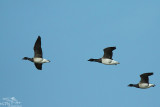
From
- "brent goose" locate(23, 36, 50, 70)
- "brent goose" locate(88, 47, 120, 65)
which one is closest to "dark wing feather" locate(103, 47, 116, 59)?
"brent goose" locate(88, 47, 120, 65)

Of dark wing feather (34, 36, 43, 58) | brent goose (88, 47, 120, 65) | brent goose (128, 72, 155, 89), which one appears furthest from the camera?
brent goose (128, 72, 155, 89)

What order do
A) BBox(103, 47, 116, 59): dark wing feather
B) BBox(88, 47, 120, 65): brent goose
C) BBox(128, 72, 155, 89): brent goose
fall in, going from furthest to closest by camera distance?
1. BBox(128, 72, 155, 89): brent goose
2. BBox(88, 47, 120, 65): brent goose
3. BBox(103, 47, 116, 59): dark wing feather

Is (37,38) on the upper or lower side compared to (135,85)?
upper

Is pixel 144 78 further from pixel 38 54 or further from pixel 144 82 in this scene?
pixel 38 54

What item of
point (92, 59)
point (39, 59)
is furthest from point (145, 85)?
point (39, 59)

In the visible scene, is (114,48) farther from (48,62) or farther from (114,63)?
(48,62)

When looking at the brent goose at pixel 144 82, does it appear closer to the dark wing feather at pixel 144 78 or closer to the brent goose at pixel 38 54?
the dark wing feather at pixel 144 78

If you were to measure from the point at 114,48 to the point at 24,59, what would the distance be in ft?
28.7

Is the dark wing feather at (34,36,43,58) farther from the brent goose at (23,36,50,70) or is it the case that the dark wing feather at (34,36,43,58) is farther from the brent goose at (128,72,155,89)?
the brent goose at (128,72,155,89)

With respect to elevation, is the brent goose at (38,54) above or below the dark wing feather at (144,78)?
above

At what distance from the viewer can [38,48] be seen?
57688 mm

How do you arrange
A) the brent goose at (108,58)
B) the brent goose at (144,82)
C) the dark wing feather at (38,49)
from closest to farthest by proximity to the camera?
the dark wing feather at (38,49) < the brent goose at (108,58) < the brent goose at (144,82)

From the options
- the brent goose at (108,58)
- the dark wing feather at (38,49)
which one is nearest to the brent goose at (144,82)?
the brent goose at (108,58)

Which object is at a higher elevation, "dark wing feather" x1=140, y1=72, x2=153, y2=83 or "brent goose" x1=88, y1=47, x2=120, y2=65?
"brent goose" x1=88, y1=47, x2=120, y2=65
